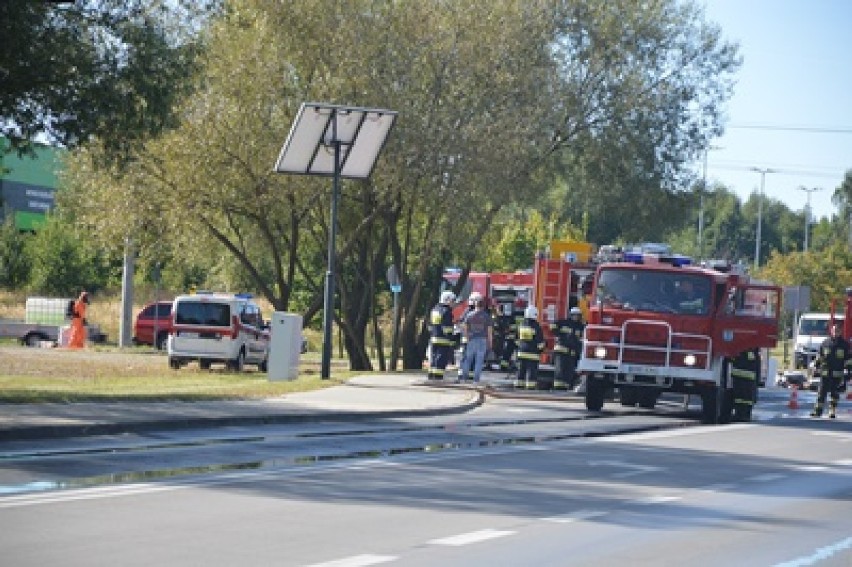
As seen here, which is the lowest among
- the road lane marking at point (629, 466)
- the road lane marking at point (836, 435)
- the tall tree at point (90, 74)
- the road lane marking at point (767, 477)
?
Result: the road lane marking at point (629, 466)

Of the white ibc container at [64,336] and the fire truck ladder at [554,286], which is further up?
the fire truck ladder at [554,286]

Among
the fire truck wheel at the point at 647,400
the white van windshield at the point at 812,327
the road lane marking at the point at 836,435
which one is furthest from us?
the white van windshield at the point at 812,327

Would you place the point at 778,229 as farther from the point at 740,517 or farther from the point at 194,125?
the point at 740,517

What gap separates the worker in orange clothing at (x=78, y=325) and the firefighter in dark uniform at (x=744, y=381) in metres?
24.0

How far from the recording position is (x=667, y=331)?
87.2 ft

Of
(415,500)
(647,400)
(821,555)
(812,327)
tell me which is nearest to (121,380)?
(647,400)

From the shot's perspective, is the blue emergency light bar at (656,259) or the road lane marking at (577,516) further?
the blue emergency light bar at (656,259)

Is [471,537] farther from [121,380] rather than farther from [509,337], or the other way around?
[509,337]

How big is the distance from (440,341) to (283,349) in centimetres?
322

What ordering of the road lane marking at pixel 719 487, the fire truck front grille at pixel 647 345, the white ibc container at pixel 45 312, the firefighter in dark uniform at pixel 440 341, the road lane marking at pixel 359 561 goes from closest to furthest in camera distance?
the road lane marking at pixel 359 561 → the road lane marking at pixel 719 487 → the fire truck front grille at pixel 647 345 → the firefighter in dark uniform at pixel 440 341 → the white ibc container at pixel 45 312

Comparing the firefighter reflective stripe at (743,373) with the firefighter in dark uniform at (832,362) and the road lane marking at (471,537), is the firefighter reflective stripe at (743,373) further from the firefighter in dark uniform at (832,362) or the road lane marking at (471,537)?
the road lane marking at (471,537)

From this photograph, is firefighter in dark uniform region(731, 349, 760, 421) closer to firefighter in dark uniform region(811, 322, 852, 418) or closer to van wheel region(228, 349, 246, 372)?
firefighter in dark uniform region(811, 322, 852, 418)

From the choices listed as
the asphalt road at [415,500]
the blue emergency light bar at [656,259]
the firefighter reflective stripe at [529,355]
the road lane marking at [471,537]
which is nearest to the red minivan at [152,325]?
the firefighter reflective stripe at [529,355]

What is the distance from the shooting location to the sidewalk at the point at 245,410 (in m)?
17.6
